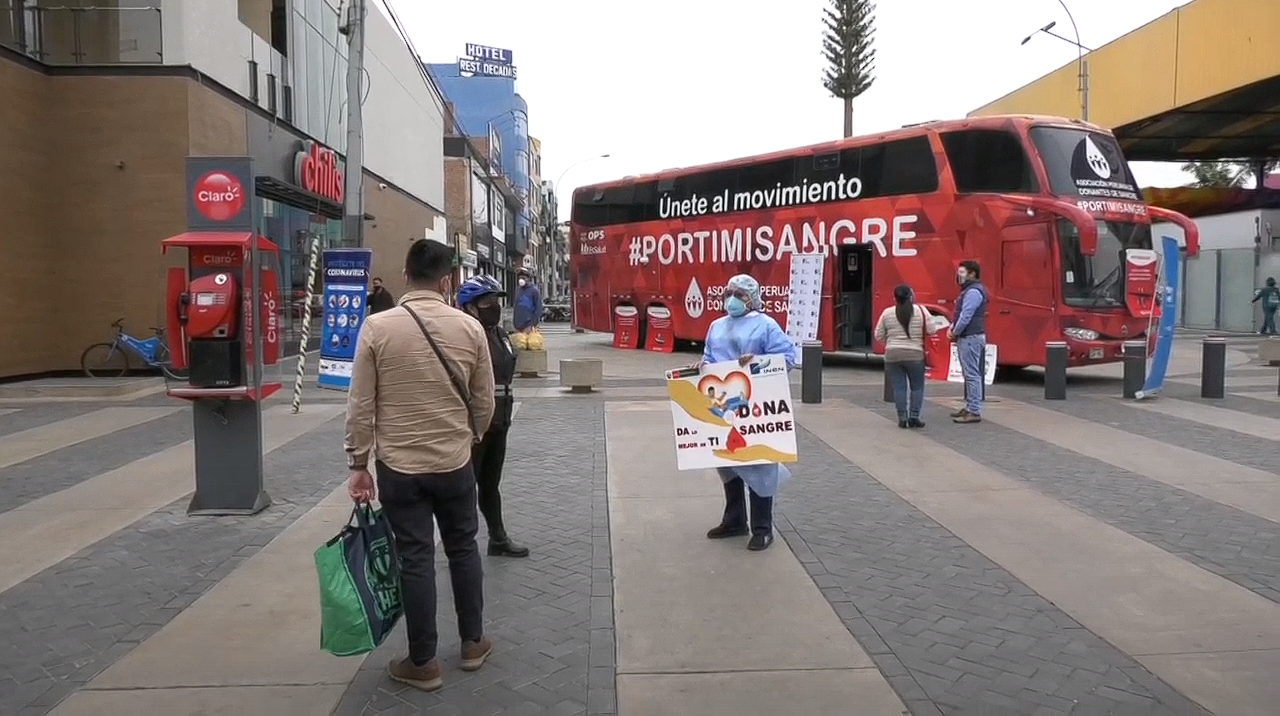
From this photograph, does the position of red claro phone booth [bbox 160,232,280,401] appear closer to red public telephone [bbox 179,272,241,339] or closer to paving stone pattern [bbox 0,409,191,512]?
red public telephone [bbox 179,272,241,339]

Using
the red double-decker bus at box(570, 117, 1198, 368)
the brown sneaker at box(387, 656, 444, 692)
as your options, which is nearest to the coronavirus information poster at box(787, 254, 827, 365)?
the red double-decker bus at box(570, 117, 1198, 368)

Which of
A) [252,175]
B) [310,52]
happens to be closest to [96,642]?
[252,175]

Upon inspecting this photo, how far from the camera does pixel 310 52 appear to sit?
23266mm

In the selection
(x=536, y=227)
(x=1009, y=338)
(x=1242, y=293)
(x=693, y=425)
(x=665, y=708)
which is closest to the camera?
(x=665, y=708)

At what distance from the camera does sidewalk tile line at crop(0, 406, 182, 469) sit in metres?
9.90

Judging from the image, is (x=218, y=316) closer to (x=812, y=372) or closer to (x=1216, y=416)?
(x=812, y=372)

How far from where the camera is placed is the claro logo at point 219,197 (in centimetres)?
710

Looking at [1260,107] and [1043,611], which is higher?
[1260,107]

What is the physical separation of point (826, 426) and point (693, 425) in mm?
5162

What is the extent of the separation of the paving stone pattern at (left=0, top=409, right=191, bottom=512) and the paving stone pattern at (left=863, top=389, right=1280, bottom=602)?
25.8 ft

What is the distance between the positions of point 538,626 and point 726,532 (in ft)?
6.39

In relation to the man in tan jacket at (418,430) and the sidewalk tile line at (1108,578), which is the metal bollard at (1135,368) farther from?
the man in tan jacket at (418,430)

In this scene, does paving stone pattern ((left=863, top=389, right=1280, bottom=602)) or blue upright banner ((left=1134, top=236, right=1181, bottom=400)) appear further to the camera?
blue upright banner ((left=1134, top=236, right=1181, bottom=400))

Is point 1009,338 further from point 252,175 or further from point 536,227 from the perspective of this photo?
point 536,227
